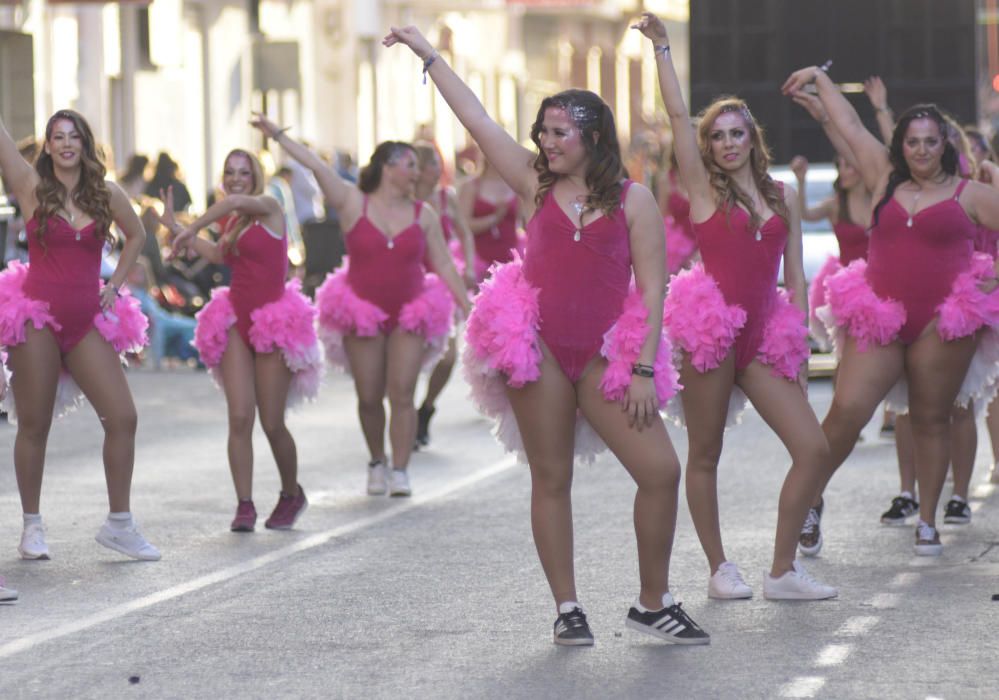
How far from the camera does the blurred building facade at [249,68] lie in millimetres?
27562

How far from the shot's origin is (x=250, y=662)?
7430mm

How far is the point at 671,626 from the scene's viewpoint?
25.1ft

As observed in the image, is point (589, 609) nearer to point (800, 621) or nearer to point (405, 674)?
point (800, 621)

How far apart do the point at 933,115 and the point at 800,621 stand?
2.57 m

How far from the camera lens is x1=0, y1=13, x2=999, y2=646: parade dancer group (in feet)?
24.6

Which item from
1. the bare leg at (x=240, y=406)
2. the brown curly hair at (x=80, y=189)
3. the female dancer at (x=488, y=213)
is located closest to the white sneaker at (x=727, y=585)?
the bare leg at (x=240, y=406)

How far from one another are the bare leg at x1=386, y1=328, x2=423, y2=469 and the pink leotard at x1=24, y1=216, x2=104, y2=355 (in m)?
2.76

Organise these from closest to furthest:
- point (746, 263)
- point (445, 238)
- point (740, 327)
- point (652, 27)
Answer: point (652, 27)
point (740, 327)
point (746, 263)
point (445, 238)

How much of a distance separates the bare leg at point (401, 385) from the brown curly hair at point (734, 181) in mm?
3836

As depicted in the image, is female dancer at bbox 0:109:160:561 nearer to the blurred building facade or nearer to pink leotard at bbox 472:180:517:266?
pink leotard at bbox 472:180:517:266

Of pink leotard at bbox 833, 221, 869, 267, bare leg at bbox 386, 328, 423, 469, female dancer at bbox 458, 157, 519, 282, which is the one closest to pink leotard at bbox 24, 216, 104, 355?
bare leg at bbox 386, 328, 423, 469

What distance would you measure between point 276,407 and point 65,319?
1.58 m

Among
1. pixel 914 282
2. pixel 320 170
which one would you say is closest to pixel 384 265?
pixel 320 170

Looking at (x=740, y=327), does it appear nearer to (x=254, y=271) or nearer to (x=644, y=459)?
(x=644, y=459)
